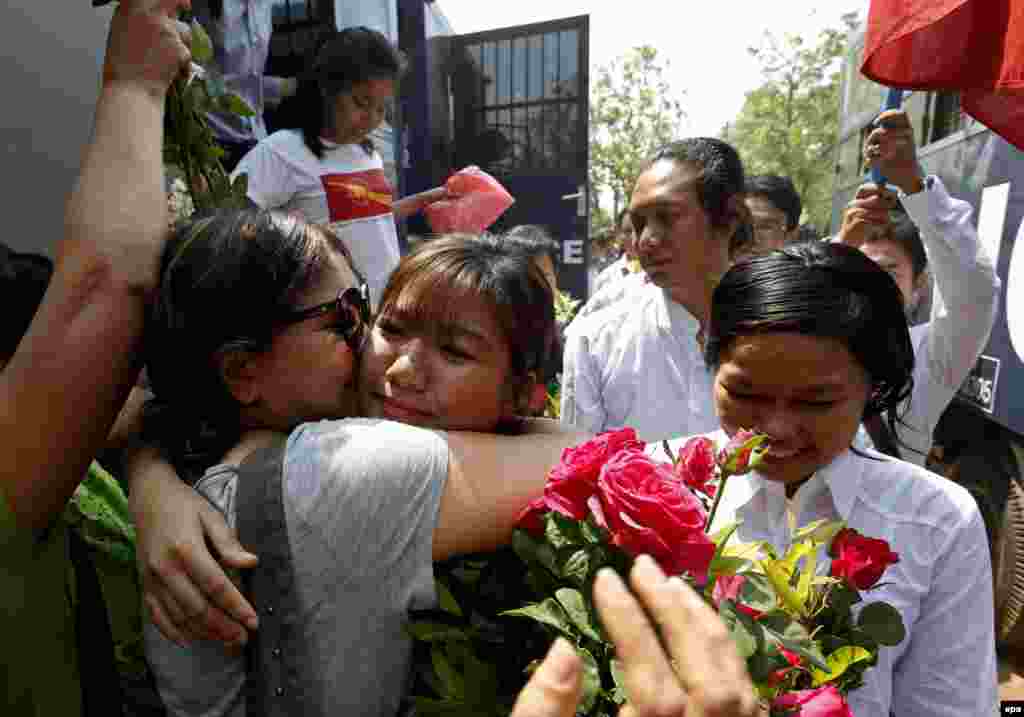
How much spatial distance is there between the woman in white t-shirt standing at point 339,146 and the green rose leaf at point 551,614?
8.51ft

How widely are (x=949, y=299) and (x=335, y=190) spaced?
251cm

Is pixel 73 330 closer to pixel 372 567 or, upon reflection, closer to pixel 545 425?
pixel 372 567

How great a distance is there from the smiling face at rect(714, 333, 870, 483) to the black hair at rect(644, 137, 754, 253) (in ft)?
3.86

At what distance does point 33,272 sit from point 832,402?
4.96 feet

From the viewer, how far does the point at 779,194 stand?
15.9 ft

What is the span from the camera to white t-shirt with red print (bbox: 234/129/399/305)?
10.4 ft

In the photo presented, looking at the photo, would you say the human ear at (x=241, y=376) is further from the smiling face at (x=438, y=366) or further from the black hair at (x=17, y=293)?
the black hair at (x=17, y=293)

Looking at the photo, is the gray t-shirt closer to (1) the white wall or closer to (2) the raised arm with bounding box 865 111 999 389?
(1) the white wall

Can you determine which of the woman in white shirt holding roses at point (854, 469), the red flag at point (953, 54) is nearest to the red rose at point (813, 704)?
the woman in white shirt holding roses at point (854, 469)

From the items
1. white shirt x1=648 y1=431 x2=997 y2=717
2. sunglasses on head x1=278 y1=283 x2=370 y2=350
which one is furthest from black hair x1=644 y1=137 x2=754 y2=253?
sunglasses on head x1=278 y1=283 x2=370 y2=350

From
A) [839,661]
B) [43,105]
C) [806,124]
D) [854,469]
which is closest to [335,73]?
[43,105]

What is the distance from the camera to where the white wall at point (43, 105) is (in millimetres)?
2164

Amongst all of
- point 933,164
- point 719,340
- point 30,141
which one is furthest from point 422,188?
point 719,340

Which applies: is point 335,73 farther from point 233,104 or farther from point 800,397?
point 800,397
